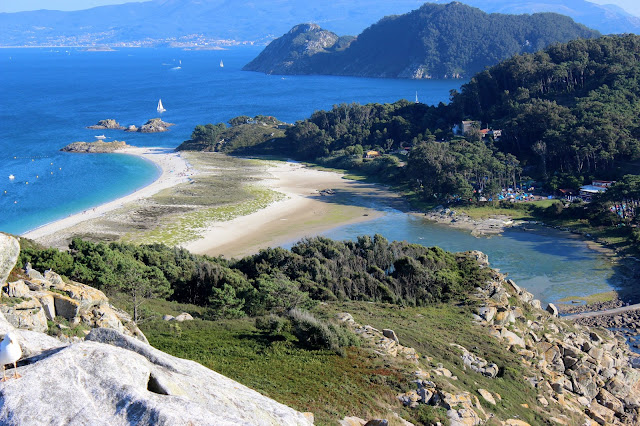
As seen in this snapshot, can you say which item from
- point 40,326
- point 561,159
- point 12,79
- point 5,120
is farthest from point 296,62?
point 40,326

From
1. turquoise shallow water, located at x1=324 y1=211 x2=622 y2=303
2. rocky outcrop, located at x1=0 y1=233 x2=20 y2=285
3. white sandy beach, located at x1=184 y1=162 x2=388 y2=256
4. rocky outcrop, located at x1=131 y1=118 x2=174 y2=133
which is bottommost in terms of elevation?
turquoise shallow water, located at x1=324 y1=211 x2=622 y2=303

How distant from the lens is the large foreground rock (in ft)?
20.0

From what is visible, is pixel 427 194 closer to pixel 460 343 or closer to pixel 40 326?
pixel 460 343

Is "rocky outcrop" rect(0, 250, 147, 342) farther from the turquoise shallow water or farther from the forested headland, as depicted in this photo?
the forested headland

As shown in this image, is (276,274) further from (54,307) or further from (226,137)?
(226,137)

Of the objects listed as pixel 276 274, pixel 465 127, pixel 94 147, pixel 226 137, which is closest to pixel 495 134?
pixel 465 127

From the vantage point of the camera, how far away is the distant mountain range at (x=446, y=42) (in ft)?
538

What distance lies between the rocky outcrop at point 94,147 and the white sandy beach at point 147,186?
1.40 meters

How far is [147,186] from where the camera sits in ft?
185

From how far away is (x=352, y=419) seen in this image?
38.7 feet

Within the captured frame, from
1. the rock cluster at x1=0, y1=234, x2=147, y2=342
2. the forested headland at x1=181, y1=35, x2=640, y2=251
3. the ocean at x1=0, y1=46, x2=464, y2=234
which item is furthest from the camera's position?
the ocean at x1=0, y1=46, x2=464, y2=234

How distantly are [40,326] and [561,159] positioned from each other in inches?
1951

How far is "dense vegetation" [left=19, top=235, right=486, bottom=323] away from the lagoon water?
326 inches

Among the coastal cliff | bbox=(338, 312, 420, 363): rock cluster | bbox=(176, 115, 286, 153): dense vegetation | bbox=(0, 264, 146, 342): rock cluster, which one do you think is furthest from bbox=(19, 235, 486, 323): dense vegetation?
bbox=(176, 115, 286, 153): dense vegetation
